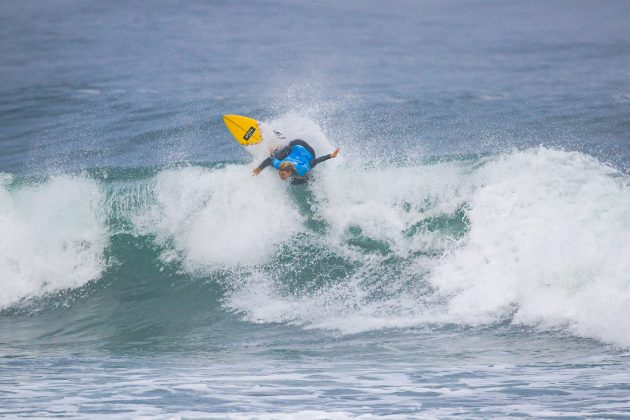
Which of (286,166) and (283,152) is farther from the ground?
(283,152)

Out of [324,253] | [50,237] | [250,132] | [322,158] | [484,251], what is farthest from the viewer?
[250,132]

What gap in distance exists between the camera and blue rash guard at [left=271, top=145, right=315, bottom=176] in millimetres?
12156

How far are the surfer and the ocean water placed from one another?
0.44 metres

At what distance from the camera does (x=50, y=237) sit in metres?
13.1

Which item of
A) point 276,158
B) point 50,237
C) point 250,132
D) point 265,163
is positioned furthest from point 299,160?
point 50,237

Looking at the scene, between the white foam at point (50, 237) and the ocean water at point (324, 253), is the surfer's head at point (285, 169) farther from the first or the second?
the white foam at point (50, 237)

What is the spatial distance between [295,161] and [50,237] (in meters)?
4.45

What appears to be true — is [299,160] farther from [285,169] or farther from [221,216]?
[221,216]

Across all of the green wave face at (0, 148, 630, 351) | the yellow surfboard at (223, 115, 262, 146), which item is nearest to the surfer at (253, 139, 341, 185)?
the green wave face at (0, 148, 630, 351)

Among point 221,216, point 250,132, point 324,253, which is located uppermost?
point 250,132

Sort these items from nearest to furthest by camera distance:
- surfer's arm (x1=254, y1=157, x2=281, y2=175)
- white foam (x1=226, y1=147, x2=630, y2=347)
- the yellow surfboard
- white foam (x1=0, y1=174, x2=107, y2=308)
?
white foam (x1=226, y1=147, x2=630, y2=347)
surfer's arm (x1=254, y1=157, x2=281, y2=175)
white foam (x1=0, y1=174, x2=107, y2=308)
the yellow surfboard

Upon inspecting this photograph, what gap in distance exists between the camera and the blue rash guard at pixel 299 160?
12.2m

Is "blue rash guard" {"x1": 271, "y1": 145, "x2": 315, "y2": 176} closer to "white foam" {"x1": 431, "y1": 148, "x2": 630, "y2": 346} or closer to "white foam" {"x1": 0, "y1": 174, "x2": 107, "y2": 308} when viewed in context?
"white foam" {"x1": 431, "y1": 148, "x2": 630, "y2": 346}

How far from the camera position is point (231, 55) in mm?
28703
